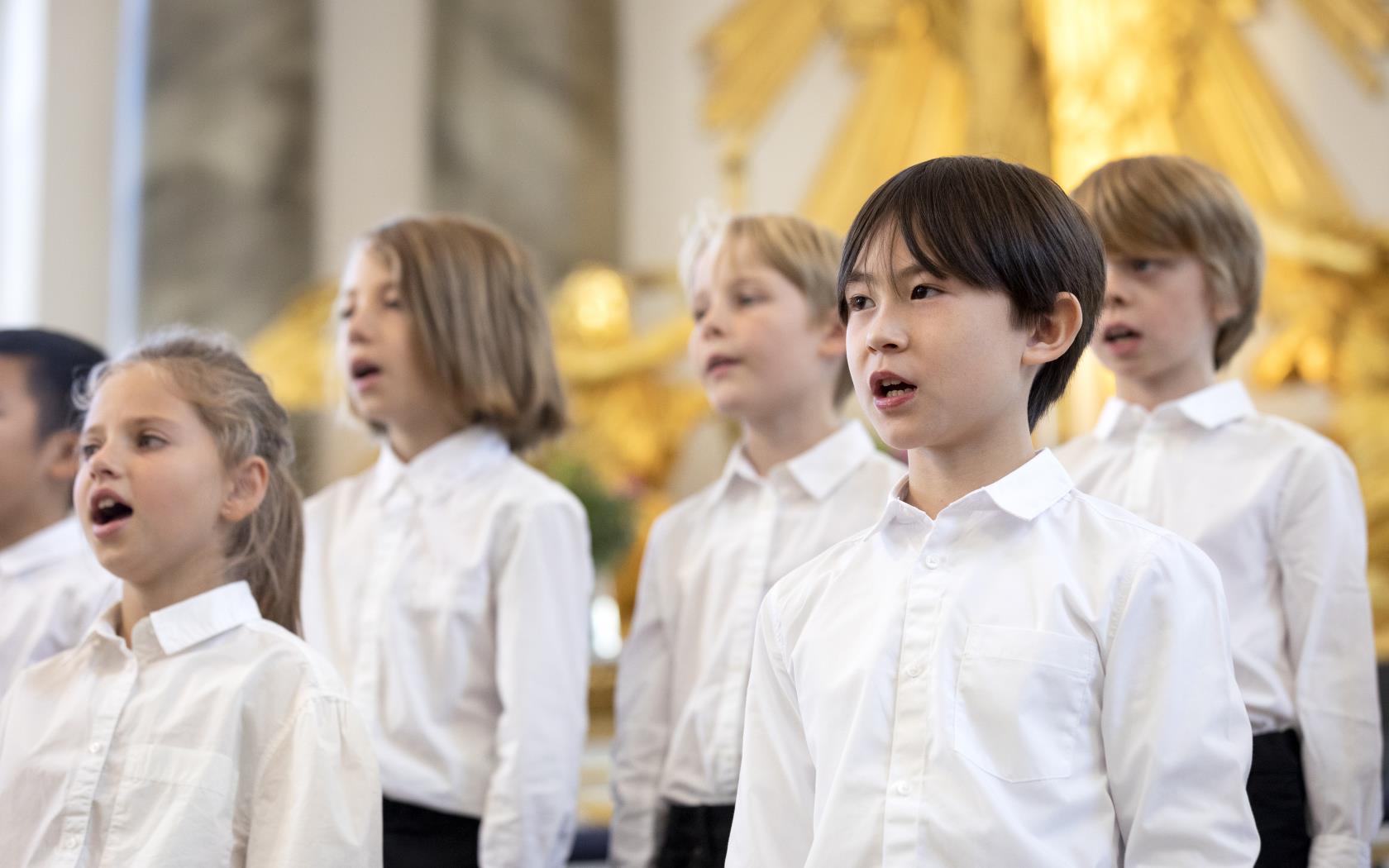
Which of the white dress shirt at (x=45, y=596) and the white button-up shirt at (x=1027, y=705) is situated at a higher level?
the white button-up shirt at (x=1027, y=705)

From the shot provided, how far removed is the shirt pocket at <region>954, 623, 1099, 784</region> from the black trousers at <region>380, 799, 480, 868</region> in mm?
855

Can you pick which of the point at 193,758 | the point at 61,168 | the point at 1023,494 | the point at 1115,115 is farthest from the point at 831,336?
the point at 61,168

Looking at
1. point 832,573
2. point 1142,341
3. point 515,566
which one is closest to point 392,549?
point 515,566

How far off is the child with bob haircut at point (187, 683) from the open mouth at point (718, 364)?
0.59 m

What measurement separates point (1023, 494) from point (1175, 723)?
24 cm

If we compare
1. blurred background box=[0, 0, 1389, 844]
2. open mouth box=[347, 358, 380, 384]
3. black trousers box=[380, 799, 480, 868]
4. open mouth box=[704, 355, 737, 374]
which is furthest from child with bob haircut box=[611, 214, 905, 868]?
blurred background box=[0, 0, 1389, 844]

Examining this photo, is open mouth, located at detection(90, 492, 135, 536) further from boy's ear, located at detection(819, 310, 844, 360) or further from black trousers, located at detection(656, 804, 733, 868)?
boy's ear, located at detection(819, 310, 844, 360)

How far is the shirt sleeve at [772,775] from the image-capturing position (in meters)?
1.31

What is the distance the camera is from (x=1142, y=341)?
→ 5.89 ft

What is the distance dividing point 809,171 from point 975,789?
3.70 metres

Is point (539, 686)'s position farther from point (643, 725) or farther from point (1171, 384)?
point (1171, 384)

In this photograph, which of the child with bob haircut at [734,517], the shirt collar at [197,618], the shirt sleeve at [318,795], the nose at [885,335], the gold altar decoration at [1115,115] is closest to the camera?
the nose at [885,335]

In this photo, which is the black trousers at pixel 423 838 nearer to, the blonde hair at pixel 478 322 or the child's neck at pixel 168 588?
the child's neck at pixel 168 588

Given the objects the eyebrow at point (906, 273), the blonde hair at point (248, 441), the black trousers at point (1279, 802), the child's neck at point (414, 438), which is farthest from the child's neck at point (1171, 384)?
the blonde hair at point (248, 441)
